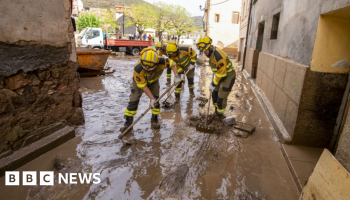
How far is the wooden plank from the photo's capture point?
1536 mm

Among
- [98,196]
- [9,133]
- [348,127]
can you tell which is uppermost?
[348,127]

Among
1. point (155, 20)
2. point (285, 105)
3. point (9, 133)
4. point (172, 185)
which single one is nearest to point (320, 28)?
point (285, 105)

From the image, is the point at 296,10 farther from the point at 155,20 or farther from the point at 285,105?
the point at 155,20

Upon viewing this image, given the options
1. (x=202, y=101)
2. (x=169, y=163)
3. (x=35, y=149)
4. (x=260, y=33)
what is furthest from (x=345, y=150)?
(x=260, y=33)

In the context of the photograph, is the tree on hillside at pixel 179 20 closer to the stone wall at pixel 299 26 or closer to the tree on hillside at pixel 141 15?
the tree on hillside at pixel 141 15

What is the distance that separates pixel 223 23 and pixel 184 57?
22046mm

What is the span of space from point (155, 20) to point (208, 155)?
29.4 metres

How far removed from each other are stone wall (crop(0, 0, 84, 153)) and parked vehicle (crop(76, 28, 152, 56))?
12.5m

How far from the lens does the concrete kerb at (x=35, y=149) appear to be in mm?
2504

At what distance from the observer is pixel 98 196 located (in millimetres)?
2145

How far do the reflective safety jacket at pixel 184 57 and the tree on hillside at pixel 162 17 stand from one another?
25999mm

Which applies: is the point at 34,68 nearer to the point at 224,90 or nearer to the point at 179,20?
the point at 224,90

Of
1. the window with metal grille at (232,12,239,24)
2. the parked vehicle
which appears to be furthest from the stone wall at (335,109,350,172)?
the window with metal grille at (232,12,239,24)

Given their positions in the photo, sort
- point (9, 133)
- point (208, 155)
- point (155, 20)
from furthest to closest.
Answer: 1. point (155, 20)
2. point (208, 155)
3. point (9, 133)
